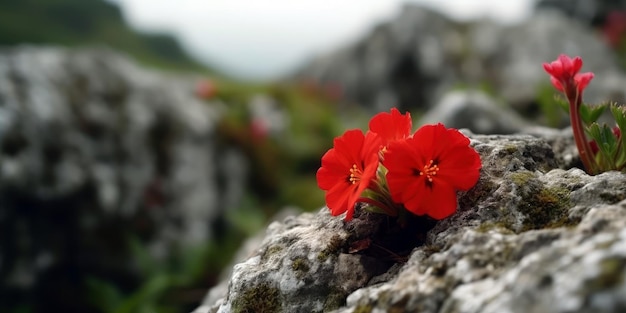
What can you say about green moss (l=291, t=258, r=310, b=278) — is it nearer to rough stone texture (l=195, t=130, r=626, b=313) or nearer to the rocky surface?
rough stone texture (l=195, t=130, r=626, b=313)

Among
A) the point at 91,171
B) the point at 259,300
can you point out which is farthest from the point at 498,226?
the point at 91,171

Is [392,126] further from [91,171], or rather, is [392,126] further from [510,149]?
[91,171]

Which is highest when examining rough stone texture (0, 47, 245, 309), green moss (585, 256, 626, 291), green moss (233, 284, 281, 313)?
rough stone texture (0, 47, 245, 309)

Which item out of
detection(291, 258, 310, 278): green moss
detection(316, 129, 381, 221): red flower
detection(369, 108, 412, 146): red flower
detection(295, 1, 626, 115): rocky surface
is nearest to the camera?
detection(316, 129, 381, 221): red flower

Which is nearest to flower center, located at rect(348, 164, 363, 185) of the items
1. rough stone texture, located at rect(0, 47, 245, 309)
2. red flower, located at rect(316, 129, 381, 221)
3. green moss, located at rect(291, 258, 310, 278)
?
red flower, located at rect(316, 129, 381, 221)

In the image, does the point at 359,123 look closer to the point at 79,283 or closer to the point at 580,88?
the point at 79,283

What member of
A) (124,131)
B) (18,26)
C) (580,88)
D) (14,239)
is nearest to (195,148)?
(124,131)
